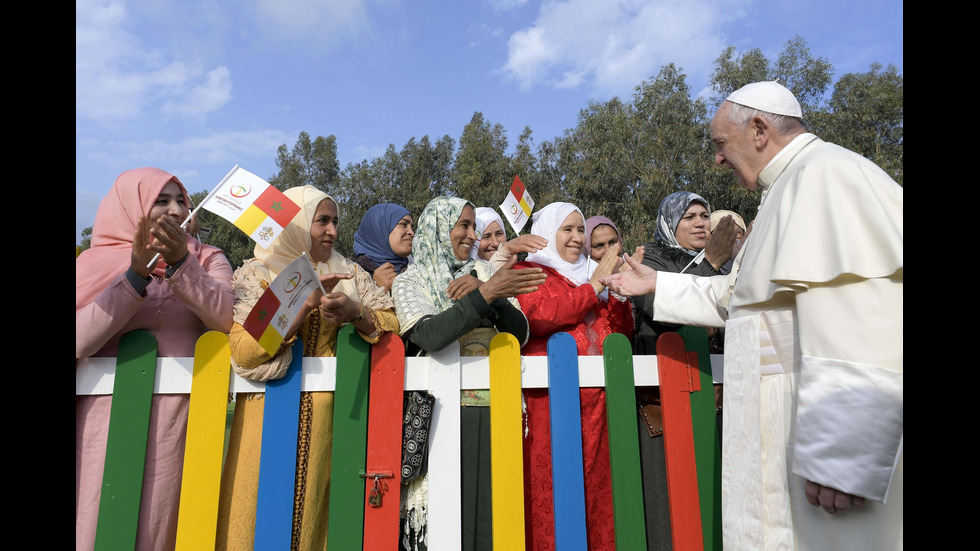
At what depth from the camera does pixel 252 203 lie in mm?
2438

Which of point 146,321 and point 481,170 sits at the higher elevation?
point 481,170

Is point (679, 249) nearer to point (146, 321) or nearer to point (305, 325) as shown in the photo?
point (305, 325)

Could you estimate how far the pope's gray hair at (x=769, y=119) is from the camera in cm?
256

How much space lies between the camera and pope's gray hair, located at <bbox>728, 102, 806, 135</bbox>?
101 inches

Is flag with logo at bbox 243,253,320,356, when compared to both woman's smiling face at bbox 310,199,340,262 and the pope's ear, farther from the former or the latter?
the pope's ear

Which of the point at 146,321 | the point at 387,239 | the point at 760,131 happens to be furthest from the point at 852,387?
the point at 387,239

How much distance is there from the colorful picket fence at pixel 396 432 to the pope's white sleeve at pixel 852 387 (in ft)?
3.11

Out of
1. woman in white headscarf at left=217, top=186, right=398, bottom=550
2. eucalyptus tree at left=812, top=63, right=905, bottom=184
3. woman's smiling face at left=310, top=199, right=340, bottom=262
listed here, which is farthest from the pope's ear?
eucalyptus tree at left=812, top=63, right=905, bottom=184

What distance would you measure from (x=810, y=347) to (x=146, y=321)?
2.68m

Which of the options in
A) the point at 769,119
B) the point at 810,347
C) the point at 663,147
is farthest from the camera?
the point at 663,147

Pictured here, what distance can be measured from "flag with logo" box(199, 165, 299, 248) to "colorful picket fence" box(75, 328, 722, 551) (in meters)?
0.51

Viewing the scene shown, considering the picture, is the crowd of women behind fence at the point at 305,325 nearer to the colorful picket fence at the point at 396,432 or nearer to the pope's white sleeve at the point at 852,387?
the colorful picket fence at the point at 396,432

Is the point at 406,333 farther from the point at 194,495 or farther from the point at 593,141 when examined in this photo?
the point at 593,141

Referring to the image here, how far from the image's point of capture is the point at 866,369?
182 cm
